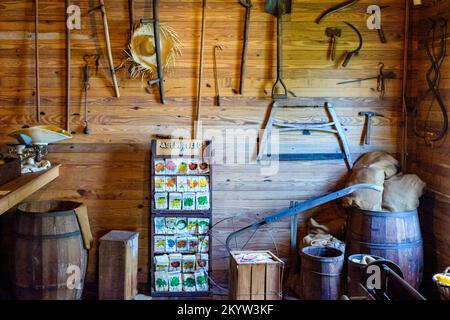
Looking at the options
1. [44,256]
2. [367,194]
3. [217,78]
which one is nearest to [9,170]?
[44,256]

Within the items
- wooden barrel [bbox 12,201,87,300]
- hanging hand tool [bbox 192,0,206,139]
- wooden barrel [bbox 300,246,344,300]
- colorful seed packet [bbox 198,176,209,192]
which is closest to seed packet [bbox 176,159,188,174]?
colorful seed packet [bbox 198,176,209,192]

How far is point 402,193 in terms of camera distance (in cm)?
365

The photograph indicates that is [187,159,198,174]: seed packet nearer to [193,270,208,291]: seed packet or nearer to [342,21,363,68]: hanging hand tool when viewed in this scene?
[193,270,208,291]: seed packet

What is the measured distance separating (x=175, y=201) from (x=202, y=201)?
0.20 m

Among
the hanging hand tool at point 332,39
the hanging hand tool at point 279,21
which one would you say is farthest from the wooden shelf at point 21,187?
the hanging hand tool at point 332,39

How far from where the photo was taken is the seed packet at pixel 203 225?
151 inches

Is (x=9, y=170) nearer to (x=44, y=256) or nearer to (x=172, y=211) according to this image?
(x=44, y=256)

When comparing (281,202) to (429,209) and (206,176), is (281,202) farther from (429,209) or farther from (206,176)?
(429,209)

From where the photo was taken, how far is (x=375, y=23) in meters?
3.96

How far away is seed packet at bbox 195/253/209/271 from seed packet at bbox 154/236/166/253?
0.85ft

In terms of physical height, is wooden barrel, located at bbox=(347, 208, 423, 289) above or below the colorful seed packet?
below

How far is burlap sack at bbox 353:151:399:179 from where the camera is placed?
151 inches

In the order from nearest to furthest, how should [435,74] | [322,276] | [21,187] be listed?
[21,187] → [322,276] → [435,74]

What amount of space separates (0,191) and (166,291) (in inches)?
59.5
